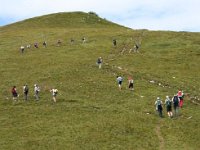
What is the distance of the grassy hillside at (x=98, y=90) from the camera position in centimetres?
4991

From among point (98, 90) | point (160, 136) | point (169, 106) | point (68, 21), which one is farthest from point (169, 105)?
point (68, 21)

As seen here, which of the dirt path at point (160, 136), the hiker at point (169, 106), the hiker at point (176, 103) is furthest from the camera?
the hiker at point (176, 103)

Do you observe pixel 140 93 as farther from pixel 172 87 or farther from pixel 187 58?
pixel 187 58

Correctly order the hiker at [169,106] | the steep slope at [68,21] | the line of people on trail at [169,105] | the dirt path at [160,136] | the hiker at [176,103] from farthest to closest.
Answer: the steep slope at [68,21]
the hiker at [176,103]
the line of people on trail at [169,105]
the hiker at [169,106]
the dirt path at [160,136]

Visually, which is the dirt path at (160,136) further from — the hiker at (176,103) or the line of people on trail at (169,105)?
the hiker at (176,103)

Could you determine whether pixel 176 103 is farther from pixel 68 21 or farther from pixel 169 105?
pixel 68 21

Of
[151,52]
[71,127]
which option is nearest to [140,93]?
[71,127]

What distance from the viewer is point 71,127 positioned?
53031 millimetres

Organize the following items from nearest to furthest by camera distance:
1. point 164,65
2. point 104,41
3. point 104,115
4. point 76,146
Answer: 1. point 76,146
2. point 104,115
3. point 164,65
4. point 104,41

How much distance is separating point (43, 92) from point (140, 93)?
14.1 meters

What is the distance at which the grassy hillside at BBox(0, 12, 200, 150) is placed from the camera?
49.9m

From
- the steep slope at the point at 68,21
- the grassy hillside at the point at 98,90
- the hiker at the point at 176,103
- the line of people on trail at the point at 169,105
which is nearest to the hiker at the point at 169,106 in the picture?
the line of people on trail at the point at 169,105

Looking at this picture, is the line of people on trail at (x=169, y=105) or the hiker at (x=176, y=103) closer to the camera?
the line of people on trail at (x=169, y=105)

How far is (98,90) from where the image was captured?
7012 cm
